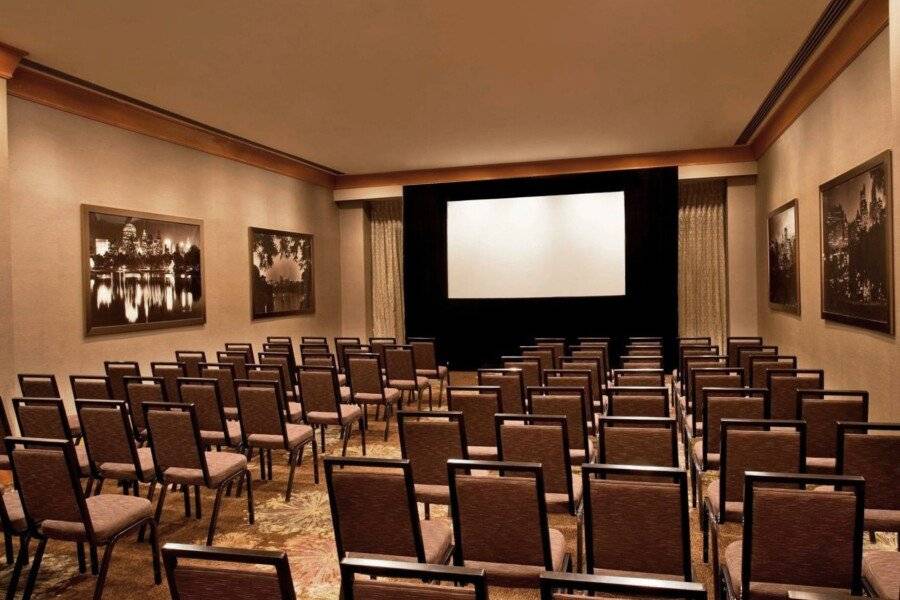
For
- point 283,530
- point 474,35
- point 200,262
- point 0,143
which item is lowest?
point 283,530

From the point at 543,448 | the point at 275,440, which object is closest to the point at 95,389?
the point at 275,440

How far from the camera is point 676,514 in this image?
2025mm

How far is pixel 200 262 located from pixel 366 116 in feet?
9.97

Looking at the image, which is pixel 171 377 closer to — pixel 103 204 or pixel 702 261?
pixel 103 204

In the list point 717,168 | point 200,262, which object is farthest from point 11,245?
point 717,168

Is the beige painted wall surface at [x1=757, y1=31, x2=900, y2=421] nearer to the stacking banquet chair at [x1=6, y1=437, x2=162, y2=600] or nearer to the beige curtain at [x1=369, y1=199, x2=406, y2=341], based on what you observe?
the stacking banquet chair at [x1=6, y1=437, x2=162, y2=600]

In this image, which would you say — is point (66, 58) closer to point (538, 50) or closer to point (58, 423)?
point (58, 423)

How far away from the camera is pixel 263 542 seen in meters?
3.56

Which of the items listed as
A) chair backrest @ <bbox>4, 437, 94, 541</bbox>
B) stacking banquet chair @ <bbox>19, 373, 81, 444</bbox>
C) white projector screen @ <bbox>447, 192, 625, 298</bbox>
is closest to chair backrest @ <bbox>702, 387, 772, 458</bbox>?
chair backrest @ <bbox>4, 437, 94, 541</bbox>

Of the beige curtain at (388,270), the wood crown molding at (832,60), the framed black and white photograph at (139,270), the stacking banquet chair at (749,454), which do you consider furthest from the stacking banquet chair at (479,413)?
the beige curtain at (388,270)

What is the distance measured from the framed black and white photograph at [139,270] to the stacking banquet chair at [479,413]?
4.62m

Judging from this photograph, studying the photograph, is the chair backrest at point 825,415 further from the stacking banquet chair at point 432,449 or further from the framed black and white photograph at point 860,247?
the stacking banquet chair at point 432,449

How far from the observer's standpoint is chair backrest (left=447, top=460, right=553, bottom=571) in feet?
7.13

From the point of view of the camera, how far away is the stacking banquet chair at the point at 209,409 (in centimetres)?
418
